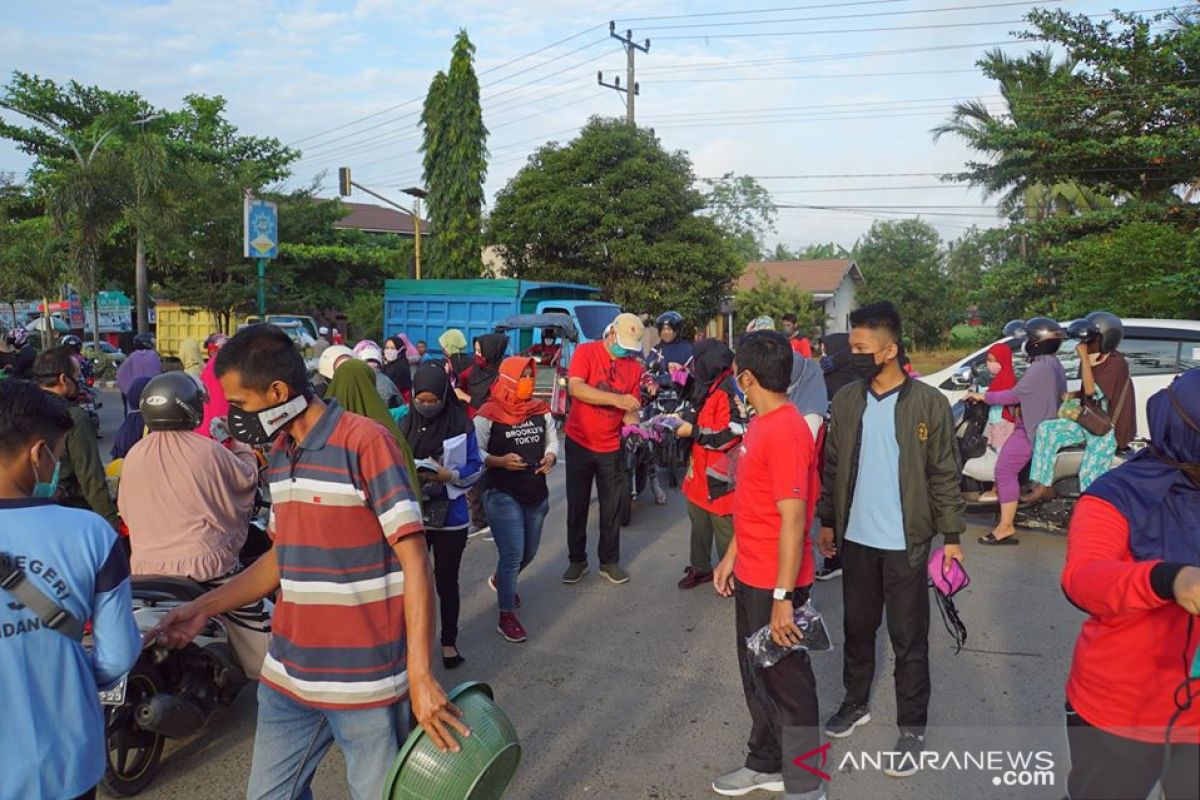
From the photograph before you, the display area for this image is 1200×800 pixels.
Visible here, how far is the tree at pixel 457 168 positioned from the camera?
32.8m

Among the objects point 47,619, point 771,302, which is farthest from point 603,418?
point 771,302

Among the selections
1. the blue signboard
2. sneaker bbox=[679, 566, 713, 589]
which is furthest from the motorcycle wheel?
the blue signboard

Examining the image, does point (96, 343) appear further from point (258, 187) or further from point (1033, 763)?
point (1033, 763)

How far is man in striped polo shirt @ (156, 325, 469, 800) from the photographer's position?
94.1 inches

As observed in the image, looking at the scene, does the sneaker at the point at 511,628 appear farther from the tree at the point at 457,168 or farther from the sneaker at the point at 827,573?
the tree at the point at 457,168

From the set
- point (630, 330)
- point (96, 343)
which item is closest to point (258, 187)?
point (96, 343)

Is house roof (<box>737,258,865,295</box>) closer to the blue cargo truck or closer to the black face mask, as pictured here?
the blue cargo truck

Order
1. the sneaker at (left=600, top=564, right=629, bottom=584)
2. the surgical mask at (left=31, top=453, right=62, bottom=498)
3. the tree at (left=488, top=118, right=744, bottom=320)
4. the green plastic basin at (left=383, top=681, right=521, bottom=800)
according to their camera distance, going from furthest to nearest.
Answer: the tree at (left=488, top=118, right=744, bottom=320) < the sneaker at (left=600, top=564, right=629, bottom=584) < the green plastic basin at (left=383, top=681, right=521, bottom=800) < the surgical mask at (left=31, top=453, right=62, bottom=498)

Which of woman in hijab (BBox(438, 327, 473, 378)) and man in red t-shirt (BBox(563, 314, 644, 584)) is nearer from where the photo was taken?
man in red t-shirt (BBox(563, 314, 644, 584))

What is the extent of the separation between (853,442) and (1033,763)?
5.42 ft

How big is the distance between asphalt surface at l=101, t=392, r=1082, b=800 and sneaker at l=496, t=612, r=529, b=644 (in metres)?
0.06

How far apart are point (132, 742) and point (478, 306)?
671 inches

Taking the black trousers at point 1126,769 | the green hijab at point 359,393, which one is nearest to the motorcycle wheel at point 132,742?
the green hijab at point 359,393

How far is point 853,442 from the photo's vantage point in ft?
12.7
